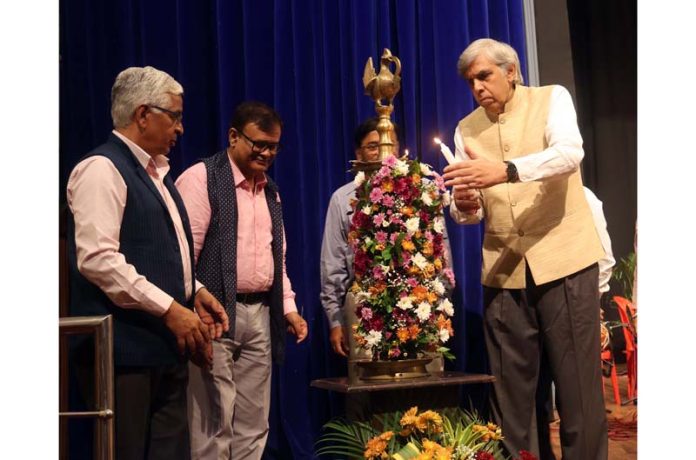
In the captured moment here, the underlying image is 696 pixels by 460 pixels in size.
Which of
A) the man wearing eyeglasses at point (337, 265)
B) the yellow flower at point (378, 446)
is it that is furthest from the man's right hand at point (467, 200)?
the yellow flower at point (378, 446)

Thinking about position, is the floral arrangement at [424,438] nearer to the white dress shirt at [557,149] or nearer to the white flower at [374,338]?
the white flower at [374,338]

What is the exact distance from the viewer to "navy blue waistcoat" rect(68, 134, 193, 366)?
2533mm

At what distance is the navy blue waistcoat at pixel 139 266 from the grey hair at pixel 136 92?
10cm

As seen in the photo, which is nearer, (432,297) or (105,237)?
(105,237)

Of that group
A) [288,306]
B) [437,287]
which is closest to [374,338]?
[437,287]

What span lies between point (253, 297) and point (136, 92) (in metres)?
0.98

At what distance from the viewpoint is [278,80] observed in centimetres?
423

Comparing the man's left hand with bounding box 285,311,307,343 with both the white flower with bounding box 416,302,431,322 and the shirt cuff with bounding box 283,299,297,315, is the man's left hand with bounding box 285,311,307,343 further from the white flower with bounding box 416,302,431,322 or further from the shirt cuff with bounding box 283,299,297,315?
the white flower with bounding box 416,302,431,322

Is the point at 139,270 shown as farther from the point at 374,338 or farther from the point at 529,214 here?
the point at 529,214

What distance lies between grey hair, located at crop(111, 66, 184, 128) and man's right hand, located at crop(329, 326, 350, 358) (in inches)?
59.5

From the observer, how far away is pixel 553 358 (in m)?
3.17

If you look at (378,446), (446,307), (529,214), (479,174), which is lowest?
(378,446)

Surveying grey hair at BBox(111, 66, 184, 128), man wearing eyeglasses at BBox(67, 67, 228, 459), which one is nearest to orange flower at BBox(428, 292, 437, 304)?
man wearing eyeglasses at BBox(67, 67, 228, 459)

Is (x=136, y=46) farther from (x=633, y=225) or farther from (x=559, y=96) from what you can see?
(x=633, y=225)
